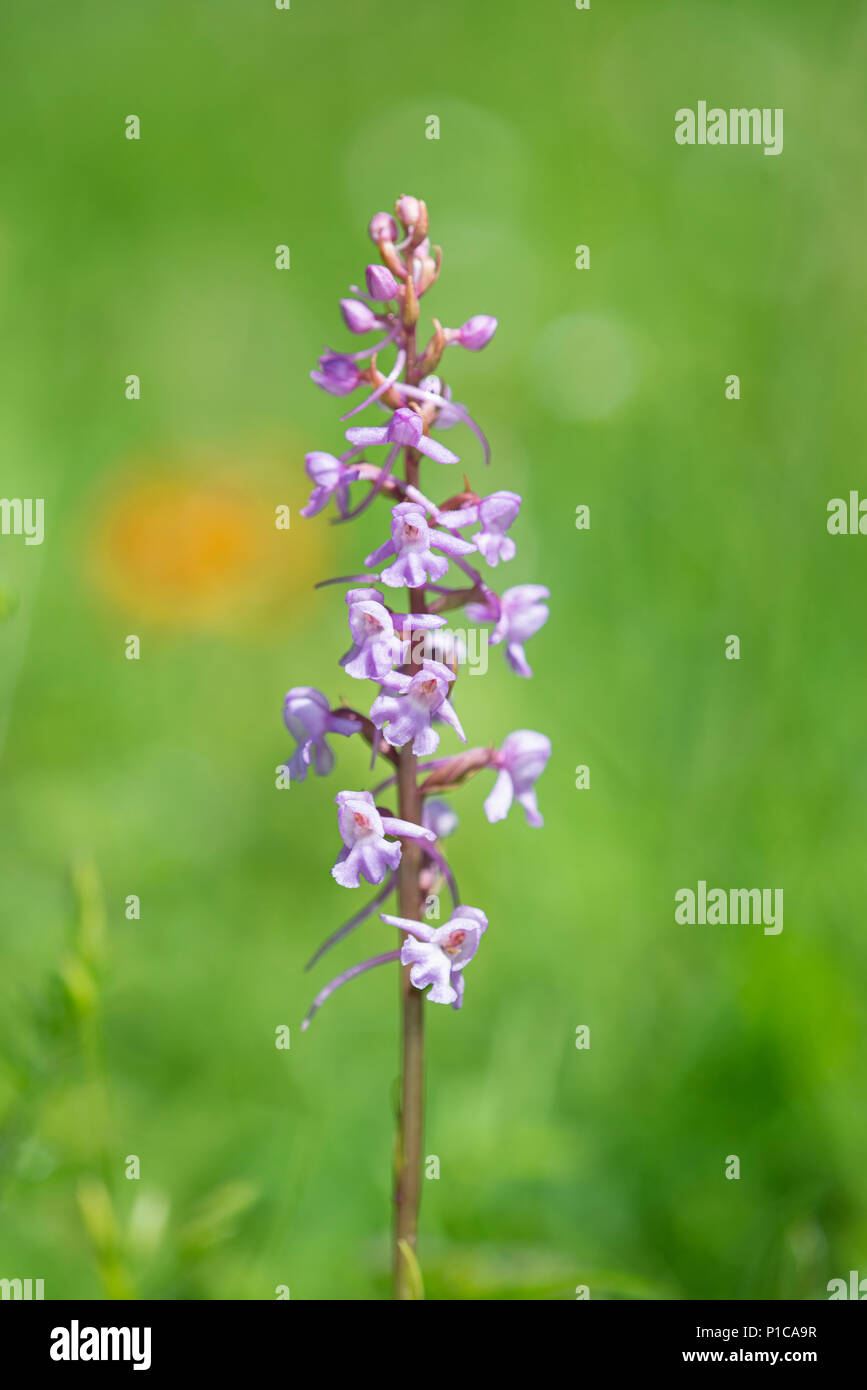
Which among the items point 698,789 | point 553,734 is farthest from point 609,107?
point 698,789

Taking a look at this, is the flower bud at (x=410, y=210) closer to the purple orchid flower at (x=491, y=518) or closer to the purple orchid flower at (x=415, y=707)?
the purple orchid flower at (x=491, y=518)

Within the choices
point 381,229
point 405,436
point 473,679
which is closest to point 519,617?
point 405,436

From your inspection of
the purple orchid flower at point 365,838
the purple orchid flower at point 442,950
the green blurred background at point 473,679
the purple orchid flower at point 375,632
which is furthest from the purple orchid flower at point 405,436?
the green blurred background at point 473,679

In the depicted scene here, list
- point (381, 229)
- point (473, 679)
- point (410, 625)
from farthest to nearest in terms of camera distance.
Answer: point (473, 679), point (381, 229), point (410, 625)

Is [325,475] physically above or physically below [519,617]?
above

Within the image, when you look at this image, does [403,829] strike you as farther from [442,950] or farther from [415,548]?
[415,548]

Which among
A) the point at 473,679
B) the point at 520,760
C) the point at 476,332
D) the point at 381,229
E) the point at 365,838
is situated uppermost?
the point at 381,229
